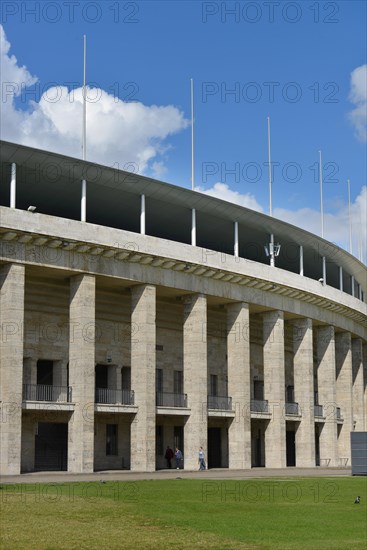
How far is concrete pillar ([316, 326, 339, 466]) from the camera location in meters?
57.1

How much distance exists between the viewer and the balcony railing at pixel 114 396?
4222cm

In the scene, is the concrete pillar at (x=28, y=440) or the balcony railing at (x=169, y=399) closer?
the concrete pillar at (x=28, y=440)

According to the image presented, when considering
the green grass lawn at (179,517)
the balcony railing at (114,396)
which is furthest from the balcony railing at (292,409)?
the green grass lawn at (179,517)

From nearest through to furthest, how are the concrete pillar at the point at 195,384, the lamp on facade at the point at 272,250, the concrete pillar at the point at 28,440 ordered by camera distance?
the concrete pillar at the point at 28,440
the concrete pillar at the point at 195,384
the lamp on facade at the point at 272,250

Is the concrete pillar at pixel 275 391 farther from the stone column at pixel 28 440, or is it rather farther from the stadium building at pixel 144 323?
the stone column at pixel 28 440

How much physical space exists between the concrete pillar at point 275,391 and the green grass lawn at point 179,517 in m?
22.1

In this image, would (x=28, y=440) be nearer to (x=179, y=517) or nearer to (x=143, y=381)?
(x=143, y=381)

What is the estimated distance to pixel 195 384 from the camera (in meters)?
44.3

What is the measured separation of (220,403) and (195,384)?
6053mm

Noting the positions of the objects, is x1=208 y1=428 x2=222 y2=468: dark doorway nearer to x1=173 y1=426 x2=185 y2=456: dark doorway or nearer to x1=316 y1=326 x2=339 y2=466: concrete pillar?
x1=173 y1=426 x2=185 y2=456: dark doorway

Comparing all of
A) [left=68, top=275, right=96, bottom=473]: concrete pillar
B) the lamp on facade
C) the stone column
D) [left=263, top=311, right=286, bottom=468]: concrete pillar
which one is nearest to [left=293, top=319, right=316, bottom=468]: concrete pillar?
[left=263, top=311, right=286, bottom=468]: concrete pillar

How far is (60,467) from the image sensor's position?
42.1 m

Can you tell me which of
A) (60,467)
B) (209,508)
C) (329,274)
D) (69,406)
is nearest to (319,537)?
(209,508)

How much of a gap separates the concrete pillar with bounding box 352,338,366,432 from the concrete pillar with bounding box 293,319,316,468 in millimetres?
11641
